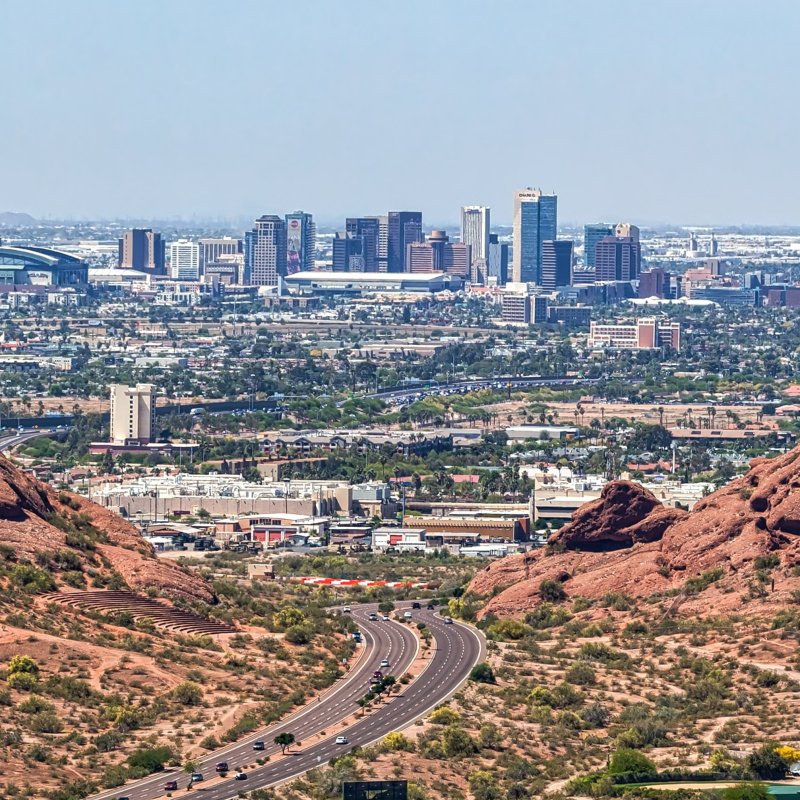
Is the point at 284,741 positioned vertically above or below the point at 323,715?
above

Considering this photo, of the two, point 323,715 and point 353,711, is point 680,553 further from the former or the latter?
point 323,715

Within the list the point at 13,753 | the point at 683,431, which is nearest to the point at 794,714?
the point at 13,753

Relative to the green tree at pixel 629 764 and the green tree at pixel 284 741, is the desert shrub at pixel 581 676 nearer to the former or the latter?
the green tree at pixel 629 764

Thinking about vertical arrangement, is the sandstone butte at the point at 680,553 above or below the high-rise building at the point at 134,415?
above

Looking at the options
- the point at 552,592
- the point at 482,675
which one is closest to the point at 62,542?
the point at 482,675

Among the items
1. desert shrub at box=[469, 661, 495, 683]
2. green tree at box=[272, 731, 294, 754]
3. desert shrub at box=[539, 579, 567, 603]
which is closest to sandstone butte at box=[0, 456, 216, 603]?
desert shrub at box=[469, 661, 495, 683]

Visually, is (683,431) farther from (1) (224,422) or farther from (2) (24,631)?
(2) (24,631)

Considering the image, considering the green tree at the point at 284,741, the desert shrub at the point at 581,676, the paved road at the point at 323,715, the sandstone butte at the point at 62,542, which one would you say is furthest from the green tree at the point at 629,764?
the sandstone butte at the point at 62,542
